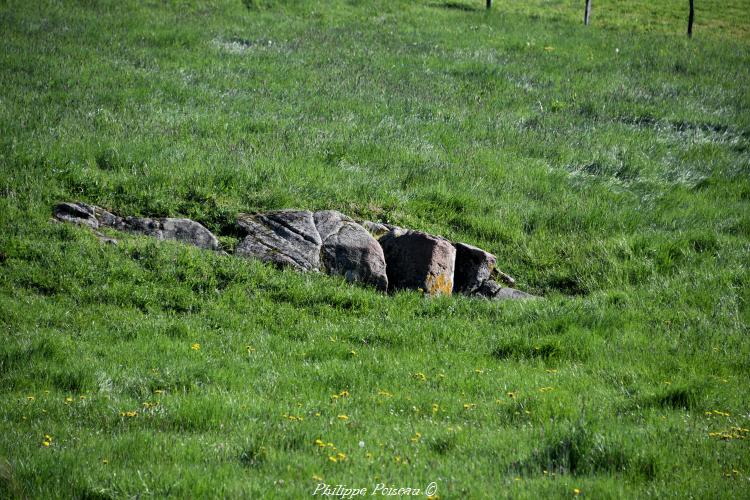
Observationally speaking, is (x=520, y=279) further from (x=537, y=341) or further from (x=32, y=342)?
(x=32, y=342)

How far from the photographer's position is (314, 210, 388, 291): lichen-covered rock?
39.3 ft

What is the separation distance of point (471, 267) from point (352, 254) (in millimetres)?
2044

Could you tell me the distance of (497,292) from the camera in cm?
1242

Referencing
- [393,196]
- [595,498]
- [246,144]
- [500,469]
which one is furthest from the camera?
[246,144]

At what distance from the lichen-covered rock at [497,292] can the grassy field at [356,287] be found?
610mm

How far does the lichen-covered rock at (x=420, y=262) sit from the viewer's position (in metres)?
12.0

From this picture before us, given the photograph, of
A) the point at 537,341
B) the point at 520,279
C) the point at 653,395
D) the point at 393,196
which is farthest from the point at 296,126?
the point at 653,395

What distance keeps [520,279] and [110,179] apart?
734 centimetres

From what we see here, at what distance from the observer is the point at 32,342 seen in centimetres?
870

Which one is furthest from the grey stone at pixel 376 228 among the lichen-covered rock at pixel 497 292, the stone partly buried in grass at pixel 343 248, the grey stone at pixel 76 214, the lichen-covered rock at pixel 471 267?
the grey stone at pixel 76 214

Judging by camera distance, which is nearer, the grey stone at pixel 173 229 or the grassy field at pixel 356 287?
the grassy field at pixel 356 287

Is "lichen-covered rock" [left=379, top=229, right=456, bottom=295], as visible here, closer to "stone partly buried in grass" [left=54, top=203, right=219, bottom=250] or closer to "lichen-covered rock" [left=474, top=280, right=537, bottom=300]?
"lichen-covered rock" [left=474, top=280, right=537, bottom=300]

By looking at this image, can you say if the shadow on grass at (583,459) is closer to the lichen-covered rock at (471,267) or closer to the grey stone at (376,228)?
the lichen-covered rock at (471,267)

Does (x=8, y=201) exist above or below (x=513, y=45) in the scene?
below
